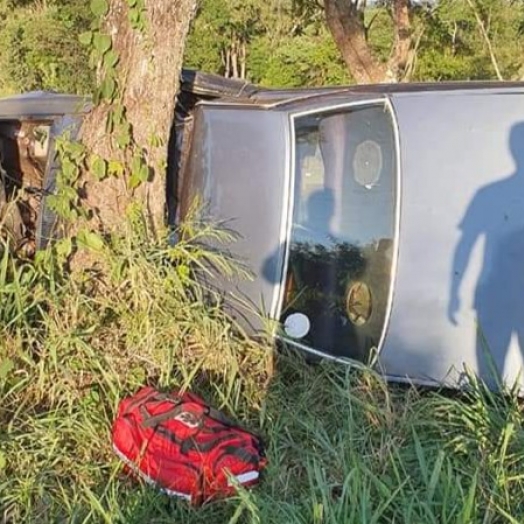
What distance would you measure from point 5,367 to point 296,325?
117 centimetres

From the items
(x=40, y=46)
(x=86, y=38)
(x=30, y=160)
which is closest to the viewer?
(x=86, y=38)

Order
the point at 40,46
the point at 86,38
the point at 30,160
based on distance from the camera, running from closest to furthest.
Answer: the point at 86,38
the point at 30,160
the point at 40,46

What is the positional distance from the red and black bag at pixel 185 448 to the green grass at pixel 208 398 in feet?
0.19

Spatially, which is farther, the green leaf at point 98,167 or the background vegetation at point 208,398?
the green leaf at point 98,167

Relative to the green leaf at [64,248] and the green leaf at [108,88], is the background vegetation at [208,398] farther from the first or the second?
the green leaf at [108,88]

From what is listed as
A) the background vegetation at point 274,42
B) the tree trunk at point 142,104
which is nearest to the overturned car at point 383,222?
the tree trunk at point 142,104

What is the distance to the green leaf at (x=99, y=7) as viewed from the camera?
3.60 metres

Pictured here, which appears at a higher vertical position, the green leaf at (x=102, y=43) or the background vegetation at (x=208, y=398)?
the green leaf at (x=102, y=43)

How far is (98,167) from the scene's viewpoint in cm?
355

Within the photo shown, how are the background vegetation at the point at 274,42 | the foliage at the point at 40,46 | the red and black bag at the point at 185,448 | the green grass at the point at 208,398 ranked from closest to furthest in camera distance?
the green grass at the point at 208,398, the red and black bag at the point at 185,448, the background vegetation at the point at 274,42, the foliage at the point at 40,46

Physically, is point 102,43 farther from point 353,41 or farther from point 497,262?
point 353,41

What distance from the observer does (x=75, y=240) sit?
11.4ft

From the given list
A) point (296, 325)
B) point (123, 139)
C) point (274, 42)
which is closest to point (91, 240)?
point (123, 139)

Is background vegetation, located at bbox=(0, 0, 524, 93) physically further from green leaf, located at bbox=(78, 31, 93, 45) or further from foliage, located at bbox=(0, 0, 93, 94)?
green leaf, located at bbox=(78, 31, 93, 45)
